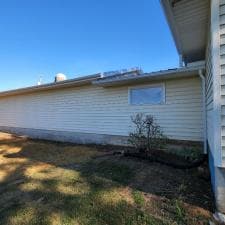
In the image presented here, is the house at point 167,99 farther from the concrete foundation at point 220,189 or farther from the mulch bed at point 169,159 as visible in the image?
the mulch bed at point 169,159

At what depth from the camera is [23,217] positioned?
3.50 meters

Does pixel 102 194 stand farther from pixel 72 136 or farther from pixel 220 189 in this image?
pixel 72 136

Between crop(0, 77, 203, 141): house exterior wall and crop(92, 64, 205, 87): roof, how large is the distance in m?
0.30

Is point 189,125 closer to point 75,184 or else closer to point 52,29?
point 75,184

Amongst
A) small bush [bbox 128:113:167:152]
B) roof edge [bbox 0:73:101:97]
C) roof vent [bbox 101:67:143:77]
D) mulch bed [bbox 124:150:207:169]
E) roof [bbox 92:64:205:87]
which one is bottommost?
mulch bed [bbox 124:150:207:169]

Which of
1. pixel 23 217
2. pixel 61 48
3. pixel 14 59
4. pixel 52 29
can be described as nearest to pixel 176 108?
pixel 23 217

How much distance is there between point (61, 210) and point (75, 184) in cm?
109

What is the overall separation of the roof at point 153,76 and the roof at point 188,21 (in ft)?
2.44

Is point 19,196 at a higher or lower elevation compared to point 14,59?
lower

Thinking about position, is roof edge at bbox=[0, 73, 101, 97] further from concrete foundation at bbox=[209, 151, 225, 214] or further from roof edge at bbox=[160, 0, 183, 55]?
concrete foundation at bbox=[209, 151, 225, 214]

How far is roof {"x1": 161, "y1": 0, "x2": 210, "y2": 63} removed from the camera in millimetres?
4051

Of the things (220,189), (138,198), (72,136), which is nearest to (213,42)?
(220,189)

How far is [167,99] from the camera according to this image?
7387 millimetres

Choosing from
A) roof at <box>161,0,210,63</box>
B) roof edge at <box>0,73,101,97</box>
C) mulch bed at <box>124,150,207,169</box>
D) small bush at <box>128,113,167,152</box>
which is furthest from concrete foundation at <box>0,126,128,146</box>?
roof at <box>161,0,210,63</box>
